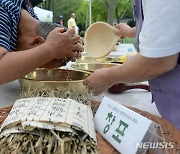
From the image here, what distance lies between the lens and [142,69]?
24.2 inches

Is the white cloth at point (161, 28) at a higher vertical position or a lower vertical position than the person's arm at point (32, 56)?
higher

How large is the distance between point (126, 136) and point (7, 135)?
A: 0.19 metres

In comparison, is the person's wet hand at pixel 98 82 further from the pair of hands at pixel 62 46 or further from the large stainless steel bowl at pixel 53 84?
the pair of hands at pixel 62 46

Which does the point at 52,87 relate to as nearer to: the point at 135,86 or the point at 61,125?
the point at 61,125

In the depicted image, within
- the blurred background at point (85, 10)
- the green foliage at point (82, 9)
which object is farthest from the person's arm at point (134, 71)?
the green foliage at point (82, 9)

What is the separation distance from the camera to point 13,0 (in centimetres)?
92

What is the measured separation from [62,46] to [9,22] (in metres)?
0.17

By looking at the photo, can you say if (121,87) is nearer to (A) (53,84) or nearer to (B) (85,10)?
(A) (53,84)

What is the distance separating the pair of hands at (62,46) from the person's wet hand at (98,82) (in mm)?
176

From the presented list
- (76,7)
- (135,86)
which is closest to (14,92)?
(135,86)

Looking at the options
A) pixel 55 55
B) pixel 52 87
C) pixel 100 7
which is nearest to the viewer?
pixel 52 87

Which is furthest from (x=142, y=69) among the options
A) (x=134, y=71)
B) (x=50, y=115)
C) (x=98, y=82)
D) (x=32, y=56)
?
(x=32, y=56)

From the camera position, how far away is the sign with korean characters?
0.46 meters

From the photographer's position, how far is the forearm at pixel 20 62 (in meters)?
0.83
